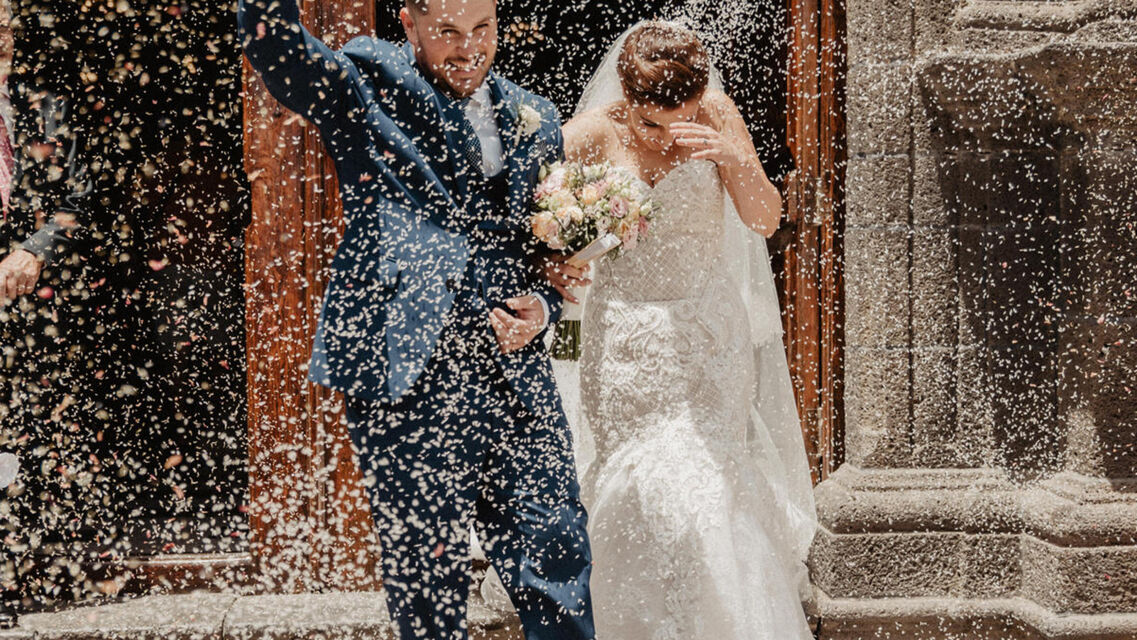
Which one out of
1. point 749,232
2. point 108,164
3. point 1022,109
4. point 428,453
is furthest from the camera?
point 108,164

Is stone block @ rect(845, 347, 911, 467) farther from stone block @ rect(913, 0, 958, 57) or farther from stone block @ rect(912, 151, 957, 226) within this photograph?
stone block @ rect(913, 0, 958, 57)

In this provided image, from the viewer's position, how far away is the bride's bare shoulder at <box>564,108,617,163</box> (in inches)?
143

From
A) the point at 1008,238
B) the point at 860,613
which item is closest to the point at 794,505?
the point at 860,613

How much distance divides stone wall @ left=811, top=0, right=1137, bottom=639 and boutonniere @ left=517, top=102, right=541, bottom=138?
1845 mm

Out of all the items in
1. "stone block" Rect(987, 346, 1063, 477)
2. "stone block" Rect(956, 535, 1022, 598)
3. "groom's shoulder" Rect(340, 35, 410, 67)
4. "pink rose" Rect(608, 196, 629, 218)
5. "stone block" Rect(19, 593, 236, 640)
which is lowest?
"stone block" Rect(956, 535, 1022, 598)

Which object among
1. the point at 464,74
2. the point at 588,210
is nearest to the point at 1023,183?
the point at 588,210

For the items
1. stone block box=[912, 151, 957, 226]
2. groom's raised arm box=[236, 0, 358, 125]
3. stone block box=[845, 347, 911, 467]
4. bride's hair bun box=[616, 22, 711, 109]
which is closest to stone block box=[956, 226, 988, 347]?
stone block box=[912, 151, 957, 226]

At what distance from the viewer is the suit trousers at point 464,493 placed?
288 cm

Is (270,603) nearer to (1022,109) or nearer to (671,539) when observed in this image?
(671,539)

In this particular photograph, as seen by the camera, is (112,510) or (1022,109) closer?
(1022,109)

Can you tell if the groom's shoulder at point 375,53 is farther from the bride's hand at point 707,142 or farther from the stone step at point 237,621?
the stone step at point 237,621

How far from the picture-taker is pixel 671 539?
134 inches

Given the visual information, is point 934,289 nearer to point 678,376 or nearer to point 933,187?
point 933,187

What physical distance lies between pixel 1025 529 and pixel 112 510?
15.4 feet
